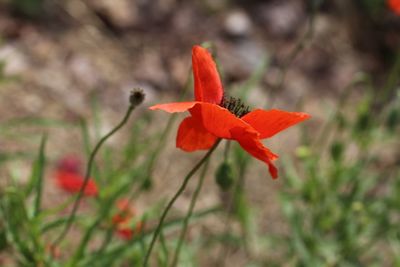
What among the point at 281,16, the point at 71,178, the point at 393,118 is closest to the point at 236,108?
the point at 393,118

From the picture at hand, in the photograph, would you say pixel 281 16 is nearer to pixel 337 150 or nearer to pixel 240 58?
pixel 240 58

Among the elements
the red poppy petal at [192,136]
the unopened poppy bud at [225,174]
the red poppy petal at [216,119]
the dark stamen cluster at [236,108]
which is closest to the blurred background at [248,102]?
the unopened poppy bud at [225,174]

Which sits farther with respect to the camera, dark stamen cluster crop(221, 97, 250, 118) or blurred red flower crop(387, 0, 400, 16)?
blurred red flower crop(387, 0, 400, 16)

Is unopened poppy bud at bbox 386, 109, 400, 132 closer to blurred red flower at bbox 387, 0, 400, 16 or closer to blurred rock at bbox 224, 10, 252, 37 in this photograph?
blurred red flower at bbox 387, 0, 400, 16

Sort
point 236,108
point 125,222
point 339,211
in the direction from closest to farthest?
point 236,108, point 125,222, point 339,211

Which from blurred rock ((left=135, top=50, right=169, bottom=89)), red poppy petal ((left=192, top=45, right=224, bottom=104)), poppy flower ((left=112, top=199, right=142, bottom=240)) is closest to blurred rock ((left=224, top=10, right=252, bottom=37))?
blurred rock ((left=135, top=50, right=169, bottom=89))

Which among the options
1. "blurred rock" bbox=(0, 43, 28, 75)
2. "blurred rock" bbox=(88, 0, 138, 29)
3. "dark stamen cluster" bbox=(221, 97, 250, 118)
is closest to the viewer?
"dark stamen cluster" bbox=(221, 97, 250, 118)

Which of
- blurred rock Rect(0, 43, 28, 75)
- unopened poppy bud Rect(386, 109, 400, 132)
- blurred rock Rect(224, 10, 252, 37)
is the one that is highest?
blurred rock Rect(224, 10, 252, 37)
